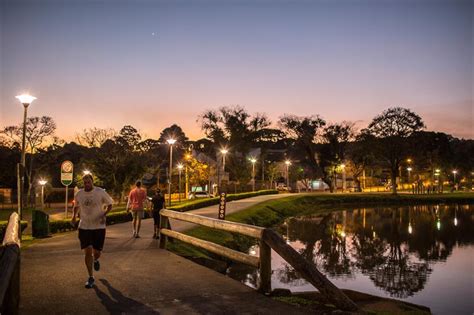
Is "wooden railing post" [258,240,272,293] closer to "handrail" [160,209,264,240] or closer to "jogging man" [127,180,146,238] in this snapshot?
"handrail" [160,209,264,240]

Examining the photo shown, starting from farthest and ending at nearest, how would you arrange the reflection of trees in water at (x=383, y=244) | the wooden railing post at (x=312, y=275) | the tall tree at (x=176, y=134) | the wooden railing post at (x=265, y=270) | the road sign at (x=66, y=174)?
1. the tall tree at (x=176, y=134)
2. the road sign at (x=66, y=174)
3. the reflection of trees in water at (x=383, y=244)
4. the wooden railing post at (x=265, y=270)
5. the wooden railing post at (x=312, y=275)

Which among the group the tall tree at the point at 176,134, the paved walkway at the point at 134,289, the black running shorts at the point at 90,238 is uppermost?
the tall tree at the point at 176,134

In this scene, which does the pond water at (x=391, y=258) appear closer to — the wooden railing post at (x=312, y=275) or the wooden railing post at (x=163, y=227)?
the wooden railing post at (x=163, y=227)

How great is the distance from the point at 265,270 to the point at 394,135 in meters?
60.3

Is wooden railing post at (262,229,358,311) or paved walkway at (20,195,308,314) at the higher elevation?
wooden railing post at (262,229,358,311)

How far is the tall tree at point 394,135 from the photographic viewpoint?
6350 cm

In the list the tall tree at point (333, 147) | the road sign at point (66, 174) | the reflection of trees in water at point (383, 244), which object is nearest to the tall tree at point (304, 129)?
the tall tree at point (333, 147)

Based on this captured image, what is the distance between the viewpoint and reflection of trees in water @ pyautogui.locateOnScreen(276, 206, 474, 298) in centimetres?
1709

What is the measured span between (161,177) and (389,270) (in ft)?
187

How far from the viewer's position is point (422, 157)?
245ft

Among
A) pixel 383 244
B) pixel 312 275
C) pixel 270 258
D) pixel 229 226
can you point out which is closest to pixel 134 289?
pixel 229 226

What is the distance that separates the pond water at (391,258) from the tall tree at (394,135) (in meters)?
25.8

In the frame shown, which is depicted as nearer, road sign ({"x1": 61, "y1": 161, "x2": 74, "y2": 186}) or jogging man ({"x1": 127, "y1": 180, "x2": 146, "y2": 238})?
jogging man ({"x1": 127, "y1": 180, "x2": 146, "y2": 238})

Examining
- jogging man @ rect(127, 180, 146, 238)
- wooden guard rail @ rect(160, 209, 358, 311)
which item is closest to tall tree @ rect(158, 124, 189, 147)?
jogging man @ rect(127, 180, 146, 238)
